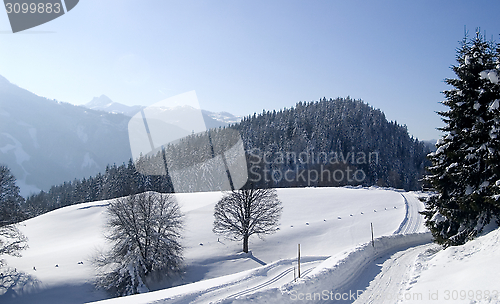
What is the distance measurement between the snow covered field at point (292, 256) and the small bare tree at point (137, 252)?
1.32 meters

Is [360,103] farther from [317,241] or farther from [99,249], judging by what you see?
[99,249]

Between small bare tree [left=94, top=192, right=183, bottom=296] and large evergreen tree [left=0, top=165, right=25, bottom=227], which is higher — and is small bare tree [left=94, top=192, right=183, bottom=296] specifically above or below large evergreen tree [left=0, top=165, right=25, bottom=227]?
below

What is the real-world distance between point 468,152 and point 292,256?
17.1 metres

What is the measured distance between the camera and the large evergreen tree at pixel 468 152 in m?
12.1

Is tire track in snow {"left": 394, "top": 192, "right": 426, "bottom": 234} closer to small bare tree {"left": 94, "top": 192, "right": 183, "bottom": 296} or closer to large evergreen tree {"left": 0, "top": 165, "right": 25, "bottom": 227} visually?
small bare tree {"left": 94, "top": 192, "right": 183, "bottom": 296}

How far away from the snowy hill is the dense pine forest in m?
35.7

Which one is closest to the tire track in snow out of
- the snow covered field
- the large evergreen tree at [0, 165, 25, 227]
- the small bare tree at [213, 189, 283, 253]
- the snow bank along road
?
the snow covered field

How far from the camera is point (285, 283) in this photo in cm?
1256

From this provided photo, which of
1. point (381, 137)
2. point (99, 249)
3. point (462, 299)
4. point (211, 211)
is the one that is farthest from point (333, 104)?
point (462, 299)

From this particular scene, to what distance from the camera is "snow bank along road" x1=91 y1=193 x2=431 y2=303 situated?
9.91m

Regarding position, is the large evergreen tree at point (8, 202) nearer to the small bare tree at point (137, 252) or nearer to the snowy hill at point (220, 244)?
the snowy hill at point (220, 244)

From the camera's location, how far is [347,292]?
10.9 metres

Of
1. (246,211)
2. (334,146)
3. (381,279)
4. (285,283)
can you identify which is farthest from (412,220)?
(334,146)

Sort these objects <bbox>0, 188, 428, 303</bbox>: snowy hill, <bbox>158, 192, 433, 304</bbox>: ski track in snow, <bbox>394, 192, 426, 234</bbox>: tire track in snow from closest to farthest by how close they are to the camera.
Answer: <bbox>158, 192, 433, 304</bbox>: ski track in snow < <bbox>0, 188, 428, 303</bbox>: snowy hill < <bbox>394, 192, 426, 234</bbox>: tire track in snow
